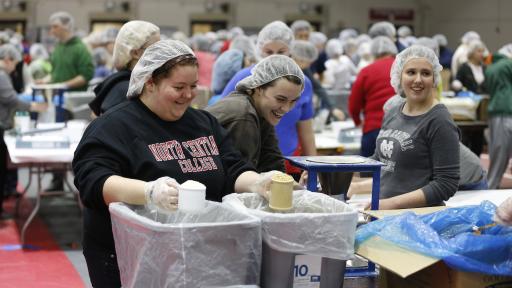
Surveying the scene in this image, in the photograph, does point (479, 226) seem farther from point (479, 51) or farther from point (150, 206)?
point (479, 51)

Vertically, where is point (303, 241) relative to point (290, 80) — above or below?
below

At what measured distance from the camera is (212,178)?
2328 millimetres

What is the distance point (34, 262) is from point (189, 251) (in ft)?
11.9

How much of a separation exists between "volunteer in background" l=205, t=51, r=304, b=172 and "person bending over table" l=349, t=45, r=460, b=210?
18.2 inches

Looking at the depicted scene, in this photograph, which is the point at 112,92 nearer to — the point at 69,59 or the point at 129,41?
the point at 129,41

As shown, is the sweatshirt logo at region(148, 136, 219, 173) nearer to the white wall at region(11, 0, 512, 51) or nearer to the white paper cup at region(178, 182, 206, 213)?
the white paper cup at region(178, 182, 206, 213)

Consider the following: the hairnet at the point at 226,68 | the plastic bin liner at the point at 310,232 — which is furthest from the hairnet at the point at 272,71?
the hairnet at the point at 226,68

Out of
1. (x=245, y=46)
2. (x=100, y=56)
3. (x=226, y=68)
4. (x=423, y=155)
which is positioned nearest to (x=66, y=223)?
(x=226, y=68)

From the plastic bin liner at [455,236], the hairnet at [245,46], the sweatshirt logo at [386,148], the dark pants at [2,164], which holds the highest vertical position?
the hairnet at [245,46]

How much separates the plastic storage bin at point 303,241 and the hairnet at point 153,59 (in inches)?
18.8

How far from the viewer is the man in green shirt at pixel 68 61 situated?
7570 mm

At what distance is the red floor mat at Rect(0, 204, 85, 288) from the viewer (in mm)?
4711

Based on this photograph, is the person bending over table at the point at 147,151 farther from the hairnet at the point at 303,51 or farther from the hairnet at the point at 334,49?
the hairnet at the point at 334,49

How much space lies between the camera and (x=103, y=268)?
2402mm
